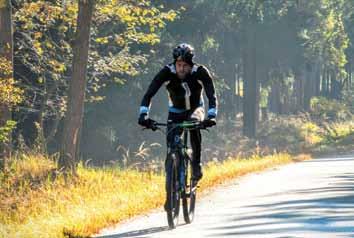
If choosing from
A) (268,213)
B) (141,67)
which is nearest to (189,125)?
(268,213)

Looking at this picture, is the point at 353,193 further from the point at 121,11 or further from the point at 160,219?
the point at 121,11

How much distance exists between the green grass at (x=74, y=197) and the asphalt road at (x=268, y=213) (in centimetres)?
37

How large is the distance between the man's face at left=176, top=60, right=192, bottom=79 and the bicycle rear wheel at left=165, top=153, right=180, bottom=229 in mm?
930

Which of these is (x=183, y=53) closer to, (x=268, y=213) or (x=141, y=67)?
(x=268, y=213)

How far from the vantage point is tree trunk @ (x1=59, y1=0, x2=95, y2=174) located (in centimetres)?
Answer: 2027

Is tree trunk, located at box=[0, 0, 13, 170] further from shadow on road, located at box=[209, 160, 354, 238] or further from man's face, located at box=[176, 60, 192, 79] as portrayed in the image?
man's face, located at box=[176, 60, 192, 79]

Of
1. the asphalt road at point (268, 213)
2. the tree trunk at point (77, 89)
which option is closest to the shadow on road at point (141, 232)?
the asphalt road at point (268, 213)

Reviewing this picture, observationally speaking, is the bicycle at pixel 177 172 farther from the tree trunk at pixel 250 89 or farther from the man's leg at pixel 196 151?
the tree trunk at pixel 250 89

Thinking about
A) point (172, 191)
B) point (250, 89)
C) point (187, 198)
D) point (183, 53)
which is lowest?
point (187, 198)

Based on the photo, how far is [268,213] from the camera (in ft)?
38.0

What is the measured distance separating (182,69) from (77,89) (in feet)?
35.3

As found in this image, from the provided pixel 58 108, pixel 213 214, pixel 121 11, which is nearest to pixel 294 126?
pixel 58 108

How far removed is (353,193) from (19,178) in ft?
27.4

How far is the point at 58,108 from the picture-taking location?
93.2ft
